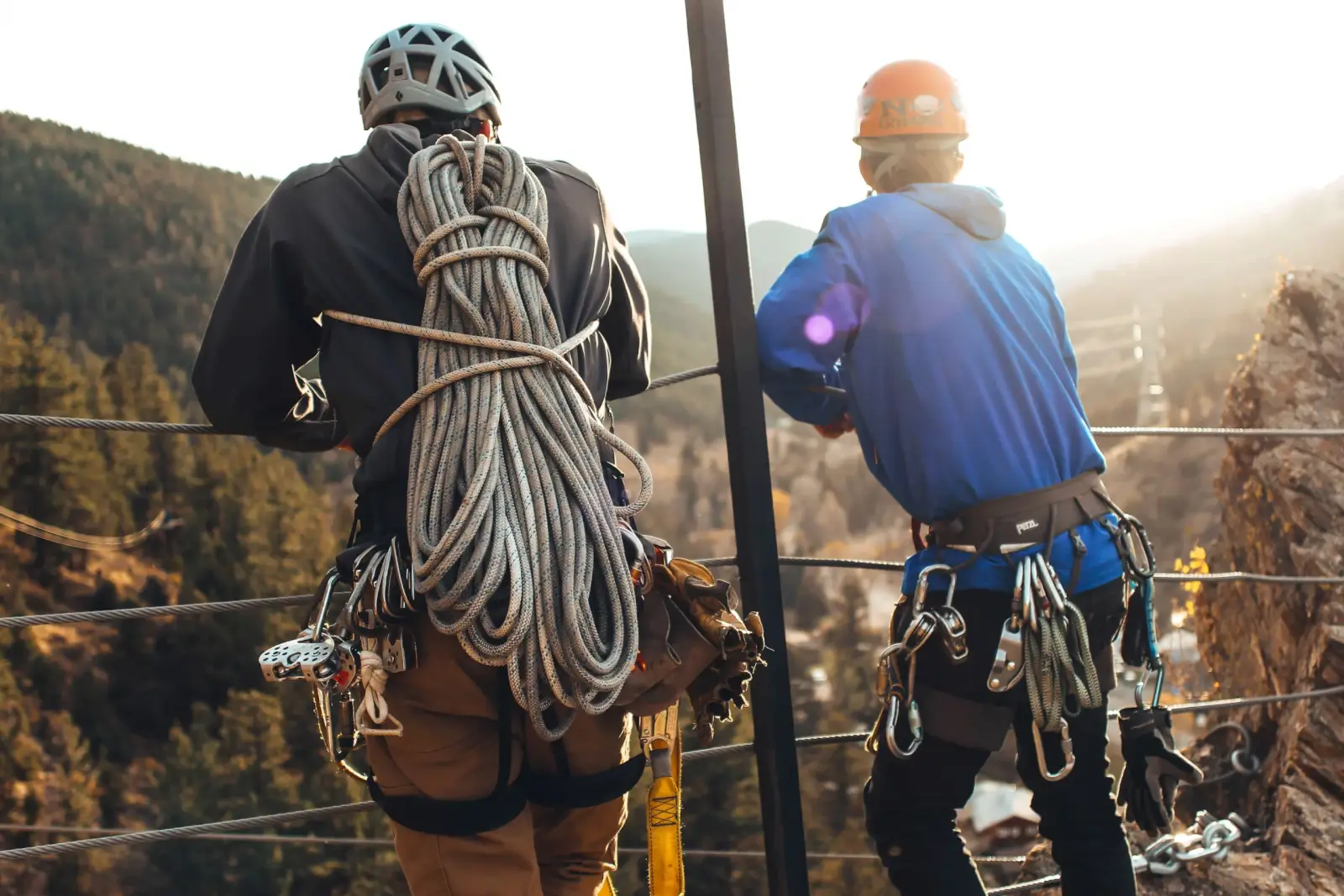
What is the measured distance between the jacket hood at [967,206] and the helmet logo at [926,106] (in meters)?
0.13

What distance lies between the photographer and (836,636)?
19.7 m

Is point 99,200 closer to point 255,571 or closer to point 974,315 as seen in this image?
point 255,571

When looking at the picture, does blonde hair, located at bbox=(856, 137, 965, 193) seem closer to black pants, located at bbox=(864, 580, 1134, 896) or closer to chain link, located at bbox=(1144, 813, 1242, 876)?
black pants, located at bbox=(864, 580, 1134, 896)

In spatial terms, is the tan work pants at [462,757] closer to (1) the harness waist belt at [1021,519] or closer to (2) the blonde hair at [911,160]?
(1) the harness waist belt at [1021,519]

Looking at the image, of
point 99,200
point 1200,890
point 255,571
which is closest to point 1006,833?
point 255,571

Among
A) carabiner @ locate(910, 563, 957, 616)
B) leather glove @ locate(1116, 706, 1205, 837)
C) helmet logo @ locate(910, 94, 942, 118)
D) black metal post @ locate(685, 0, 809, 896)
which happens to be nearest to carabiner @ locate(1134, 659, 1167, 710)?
leather glove @ locate(1116, 706, 1205, 837)

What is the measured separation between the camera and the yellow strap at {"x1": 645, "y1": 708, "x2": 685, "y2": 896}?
1492 millimetres

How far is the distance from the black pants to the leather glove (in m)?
0.06

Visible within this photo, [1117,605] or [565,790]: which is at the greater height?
[1117,605]

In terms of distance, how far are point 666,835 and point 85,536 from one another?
585 inches

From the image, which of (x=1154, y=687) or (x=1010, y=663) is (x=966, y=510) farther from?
(x=1154, y=687)

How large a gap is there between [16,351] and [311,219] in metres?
12.4

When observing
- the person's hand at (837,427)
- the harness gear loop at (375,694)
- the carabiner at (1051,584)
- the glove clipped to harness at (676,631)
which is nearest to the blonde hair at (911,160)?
the person's hand at (837,427)

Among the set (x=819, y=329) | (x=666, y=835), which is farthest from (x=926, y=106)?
(x=666, y=835)
